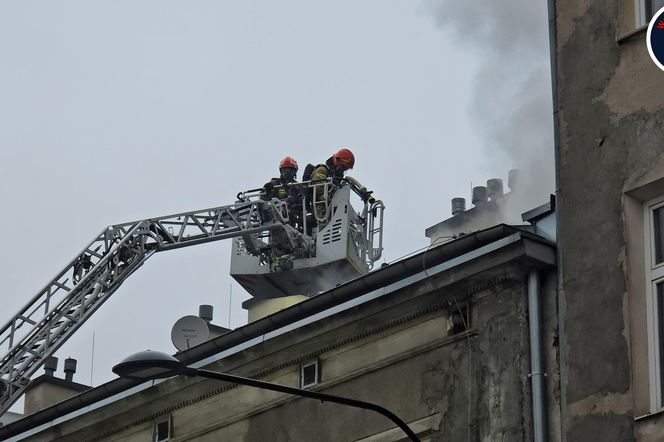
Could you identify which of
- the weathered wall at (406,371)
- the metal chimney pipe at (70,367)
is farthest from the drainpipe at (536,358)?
the metal chimney pipe at (70,367)

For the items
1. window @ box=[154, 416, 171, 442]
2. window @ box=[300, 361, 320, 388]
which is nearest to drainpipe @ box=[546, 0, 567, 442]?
window @ box=[300, 361, 320, 388]

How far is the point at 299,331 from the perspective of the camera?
16500 mm

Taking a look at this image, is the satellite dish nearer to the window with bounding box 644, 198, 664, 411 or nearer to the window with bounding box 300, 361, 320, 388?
the window with bounding box 300, 361, 320, 388

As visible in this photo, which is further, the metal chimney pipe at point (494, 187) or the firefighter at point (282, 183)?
the metal chimney pipe at point (494, 187)

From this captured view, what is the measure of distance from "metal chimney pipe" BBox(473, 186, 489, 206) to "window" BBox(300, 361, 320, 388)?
21.1 metres

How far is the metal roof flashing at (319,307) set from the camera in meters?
14.6

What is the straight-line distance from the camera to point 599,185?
13.7m

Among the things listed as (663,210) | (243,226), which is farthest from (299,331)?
(243,226)

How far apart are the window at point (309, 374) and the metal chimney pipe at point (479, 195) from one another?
21.1 meters

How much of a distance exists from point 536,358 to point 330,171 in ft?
53.0

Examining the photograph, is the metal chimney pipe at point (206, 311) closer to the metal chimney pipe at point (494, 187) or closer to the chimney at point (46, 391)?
the chimney at point (46, 391)

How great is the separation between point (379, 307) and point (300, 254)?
13.3m

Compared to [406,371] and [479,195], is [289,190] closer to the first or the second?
[479,195]

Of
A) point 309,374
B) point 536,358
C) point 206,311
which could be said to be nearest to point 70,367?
point 206,311
